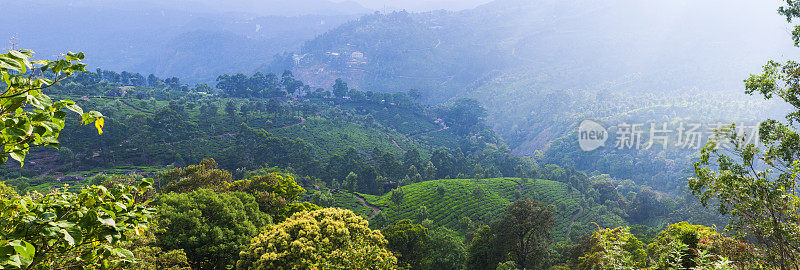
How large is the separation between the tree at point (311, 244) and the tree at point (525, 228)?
11.6 meters

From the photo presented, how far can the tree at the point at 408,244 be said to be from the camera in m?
24.6

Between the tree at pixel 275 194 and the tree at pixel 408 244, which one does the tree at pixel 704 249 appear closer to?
the tree at pixel 408 244

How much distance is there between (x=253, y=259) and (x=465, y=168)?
56.9 meters

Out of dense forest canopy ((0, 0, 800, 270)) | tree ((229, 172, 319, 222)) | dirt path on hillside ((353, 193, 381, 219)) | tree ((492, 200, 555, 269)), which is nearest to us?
dense forest canopy ((0, 0, 800, 270))

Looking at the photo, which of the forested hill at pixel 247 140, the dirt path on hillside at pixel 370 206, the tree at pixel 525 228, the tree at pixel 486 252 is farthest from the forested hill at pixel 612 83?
the tree at pixel 486 252

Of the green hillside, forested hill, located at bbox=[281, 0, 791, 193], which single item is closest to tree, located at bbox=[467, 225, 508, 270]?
the green hillside

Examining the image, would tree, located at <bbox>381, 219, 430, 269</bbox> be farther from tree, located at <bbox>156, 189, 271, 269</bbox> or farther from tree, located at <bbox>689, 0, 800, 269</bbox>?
tree, located at <bbox>689, 0, 800, 269</bbox>

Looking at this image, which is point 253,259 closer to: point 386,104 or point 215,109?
point 215,109

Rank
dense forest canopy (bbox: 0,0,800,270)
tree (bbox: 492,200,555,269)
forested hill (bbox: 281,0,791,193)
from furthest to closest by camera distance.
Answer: forested hill (bbox: 281,0,791,193) → tree (bbox: 492,200,555,269) → dense forest canopy (bbox: 0,0,800,270)

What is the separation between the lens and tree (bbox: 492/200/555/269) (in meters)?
24.0

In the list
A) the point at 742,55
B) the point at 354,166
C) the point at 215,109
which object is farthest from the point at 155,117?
the point at 742,55

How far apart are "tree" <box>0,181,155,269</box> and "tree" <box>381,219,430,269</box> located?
2135cm

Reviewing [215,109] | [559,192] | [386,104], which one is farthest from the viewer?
[386,104]

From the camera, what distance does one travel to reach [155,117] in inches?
2132
